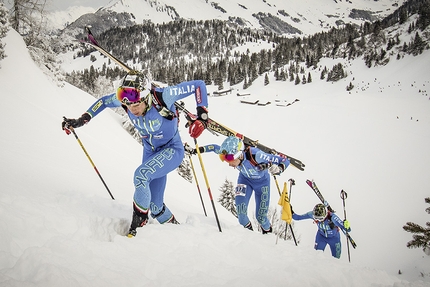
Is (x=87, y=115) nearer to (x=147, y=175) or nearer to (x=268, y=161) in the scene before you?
(x=147, y=175)

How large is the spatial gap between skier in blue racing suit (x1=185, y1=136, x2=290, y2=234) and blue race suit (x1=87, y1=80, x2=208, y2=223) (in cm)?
152

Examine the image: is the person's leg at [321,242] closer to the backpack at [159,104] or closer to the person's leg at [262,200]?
the person's leg at [262,200]

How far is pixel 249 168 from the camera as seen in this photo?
601 centimetres

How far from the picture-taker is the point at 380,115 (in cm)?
3234

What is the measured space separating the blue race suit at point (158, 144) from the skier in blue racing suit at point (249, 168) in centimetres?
152

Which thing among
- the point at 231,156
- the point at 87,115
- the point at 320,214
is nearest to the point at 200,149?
the point at 231,156

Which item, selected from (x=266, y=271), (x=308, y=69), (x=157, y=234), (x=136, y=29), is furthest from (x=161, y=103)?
(x=136, y=29)

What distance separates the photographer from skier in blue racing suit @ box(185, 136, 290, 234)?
18.0ft

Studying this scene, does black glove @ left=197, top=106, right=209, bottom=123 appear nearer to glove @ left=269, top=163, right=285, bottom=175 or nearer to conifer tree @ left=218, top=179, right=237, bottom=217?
glove @ left=269, top=163, right=285, bottom=175

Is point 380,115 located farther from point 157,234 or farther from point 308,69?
point 308,69

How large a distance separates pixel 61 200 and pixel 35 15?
59.0ft

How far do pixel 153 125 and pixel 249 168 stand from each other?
9.97 ft

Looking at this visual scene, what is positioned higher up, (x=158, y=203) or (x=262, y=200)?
(x=158, y=203)

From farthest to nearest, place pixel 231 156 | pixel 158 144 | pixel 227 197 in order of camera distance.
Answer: pixel 227 197 < pixel 231 156 < pixel 158 144
